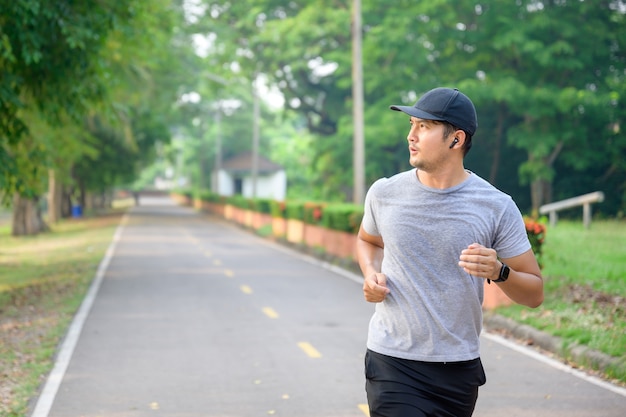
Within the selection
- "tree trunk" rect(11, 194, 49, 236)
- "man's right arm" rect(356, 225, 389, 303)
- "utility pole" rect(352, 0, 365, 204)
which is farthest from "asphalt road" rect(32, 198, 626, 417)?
"tree trunk" rect(11, 194, 49, 236)

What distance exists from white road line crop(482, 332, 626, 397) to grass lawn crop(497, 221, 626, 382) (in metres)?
0.21

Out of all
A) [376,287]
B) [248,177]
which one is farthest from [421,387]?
[248,177]

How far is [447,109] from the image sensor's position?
397 cm

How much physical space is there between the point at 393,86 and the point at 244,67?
1181 cm

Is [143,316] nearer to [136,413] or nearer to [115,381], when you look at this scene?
[115,381]

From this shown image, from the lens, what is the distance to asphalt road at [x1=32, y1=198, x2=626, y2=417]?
25.0 feet

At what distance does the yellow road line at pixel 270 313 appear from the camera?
12977 millimetres

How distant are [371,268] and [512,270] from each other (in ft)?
2.03

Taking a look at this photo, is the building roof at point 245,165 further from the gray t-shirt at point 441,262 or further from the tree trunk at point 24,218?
the gray t-shirt at point 441,262

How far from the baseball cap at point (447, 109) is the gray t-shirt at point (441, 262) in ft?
0.84

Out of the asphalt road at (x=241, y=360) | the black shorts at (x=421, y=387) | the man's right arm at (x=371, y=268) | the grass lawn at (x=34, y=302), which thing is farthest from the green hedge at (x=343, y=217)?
the black shorts at (x=421, y=387)

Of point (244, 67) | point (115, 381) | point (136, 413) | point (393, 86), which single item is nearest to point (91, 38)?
point (115, 381)

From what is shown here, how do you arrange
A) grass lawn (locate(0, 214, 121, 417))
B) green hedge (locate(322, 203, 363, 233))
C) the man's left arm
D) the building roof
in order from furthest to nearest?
the building roof, green hedge (locate(322, 203, 363, 233)), grass lawn (locate(0, 214, 121, 417)), the man's left arm

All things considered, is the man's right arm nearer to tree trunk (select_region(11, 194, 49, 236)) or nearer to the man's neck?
the man's neck
